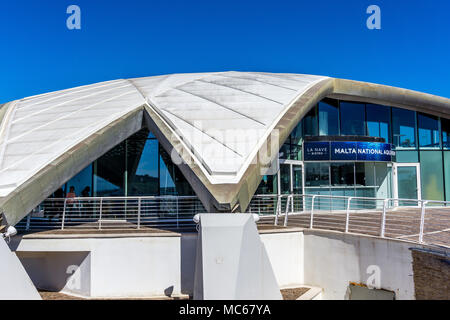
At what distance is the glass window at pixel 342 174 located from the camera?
1508 cm

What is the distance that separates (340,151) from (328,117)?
190cm

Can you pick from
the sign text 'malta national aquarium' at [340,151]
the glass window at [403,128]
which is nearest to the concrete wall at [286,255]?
the sign text 'malta national aquarium' at [340,151]

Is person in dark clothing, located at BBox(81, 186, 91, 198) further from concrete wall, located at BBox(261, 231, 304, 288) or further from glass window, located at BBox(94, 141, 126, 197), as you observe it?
concrete wall, located at BBox(261, 231, 304, 288)

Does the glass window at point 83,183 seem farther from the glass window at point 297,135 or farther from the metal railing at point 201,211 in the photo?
the glass window at point 297,135

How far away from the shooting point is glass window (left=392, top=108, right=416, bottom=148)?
16.6m

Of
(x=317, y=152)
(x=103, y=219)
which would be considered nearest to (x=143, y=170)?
(x=103, y=219)

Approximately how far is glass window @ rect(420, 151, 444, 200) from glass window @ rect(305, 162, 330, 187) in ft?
18.7

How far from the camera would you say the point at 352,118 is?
16.1m

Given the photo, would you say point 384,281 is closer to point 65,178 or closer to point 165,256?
point 165,256

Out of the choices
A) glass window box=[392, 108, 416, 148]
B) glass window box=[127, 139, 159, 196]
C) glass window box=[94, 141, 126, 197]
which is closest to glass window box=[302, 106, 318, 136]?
glass window box=[392, 108, 416, 148]

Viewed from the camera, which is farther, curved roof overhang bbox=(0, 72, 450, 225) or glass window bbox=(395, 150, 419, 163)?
glass window bbox=(395, 150, 419, 163)

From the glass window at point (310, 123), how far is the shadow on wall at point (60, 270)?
1068cm
